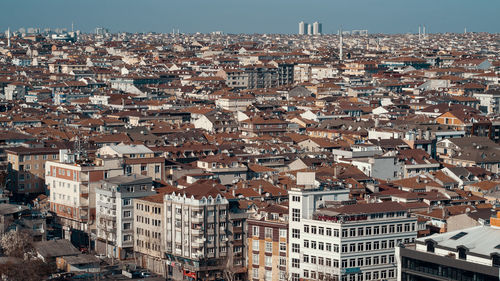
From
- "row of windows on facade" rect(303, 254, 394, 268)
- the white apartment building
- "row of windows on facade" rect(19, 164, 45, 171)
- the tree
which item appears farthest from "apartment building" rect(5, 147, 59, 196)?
"row of windows on facade" rect(303, 254, 394, 268)

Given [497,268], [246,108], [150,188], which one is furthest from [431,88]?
[497,268]

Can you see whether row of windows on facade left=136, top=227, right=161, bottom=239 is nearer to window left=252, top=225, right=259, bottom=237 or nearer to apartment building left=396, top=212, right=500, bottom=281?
window left=252, top=225, right=259, bottom=237

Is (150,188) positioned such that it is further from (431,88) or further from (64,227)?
(431,88)

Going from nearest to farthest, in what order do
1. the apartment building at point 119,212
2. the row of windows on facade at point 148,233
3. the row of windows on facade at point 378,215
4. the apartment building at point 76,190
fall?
the row of windows on facade at point 378,215, the row of windows on facade at point 148,233, the apartment building at point 119,212, the apartment building at point 76,190

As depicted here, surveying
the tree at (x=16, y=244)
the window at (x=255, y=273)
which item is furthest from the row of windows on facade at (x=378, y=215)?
the tree at (x=16, y=244)

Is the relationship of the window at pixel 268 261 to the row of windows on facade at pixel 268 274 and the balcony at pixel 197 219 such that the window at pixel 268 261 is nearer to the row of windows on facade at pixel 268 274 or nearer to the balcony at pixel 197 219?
the row of windows on facade at pixel 268 274
